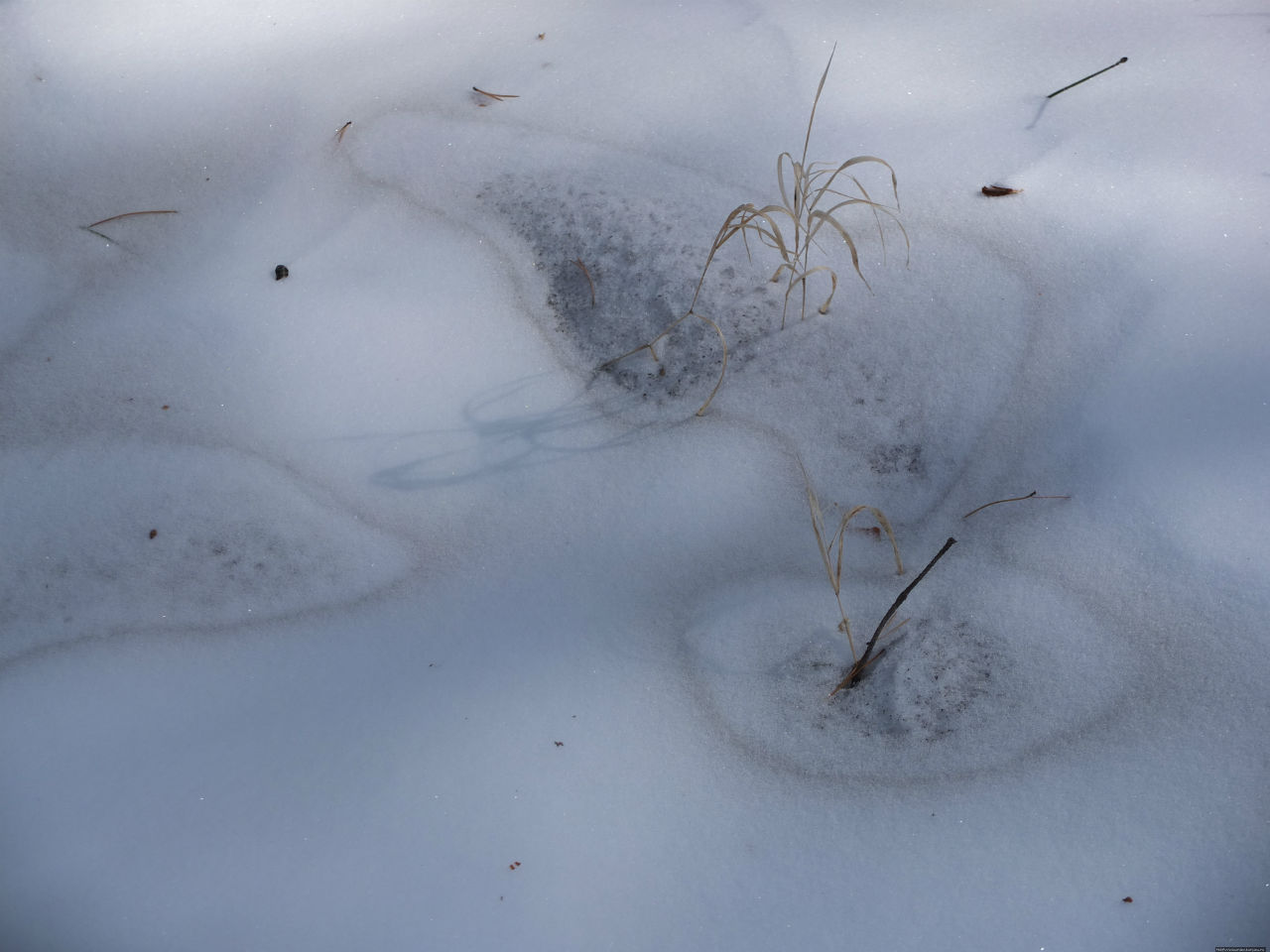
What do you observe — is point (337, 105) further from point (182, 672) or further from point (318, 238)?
point (182, 672)

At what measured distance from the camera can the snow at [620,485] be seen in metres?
0.67

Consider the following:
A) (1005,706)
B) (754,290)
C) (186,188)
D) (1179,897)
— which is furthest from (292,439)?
(1179,897)

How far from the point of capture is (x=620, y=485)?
820mm

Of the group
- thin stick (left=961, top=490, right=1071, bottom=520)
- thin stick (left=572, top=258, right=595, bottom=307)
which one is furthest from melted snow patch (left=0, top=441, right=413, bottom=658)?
thin stick (left=961, top=490, right=1071, bottom=520)

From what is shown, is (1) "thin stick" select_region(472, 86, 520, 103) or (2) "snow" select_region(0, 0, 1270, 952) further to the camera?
(1) "thin stick" select_region(472, 86, 520, 103)

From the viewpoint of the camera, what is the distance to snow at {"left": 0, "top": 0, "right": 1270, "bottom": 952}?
2.21 feet

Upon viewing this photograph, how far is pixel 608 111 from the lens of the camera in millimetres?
1030

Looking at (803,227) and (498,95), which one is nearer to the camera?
(803,227)

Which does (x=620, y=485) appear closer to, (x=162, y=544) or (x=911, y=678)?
(x=911, y=678)

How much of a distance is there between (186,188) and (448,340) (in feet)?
1.37

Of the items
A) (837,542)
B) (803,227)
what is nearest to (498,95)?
(803,227)

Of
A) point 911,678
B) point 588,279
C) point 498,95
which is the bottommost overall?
point 911,678

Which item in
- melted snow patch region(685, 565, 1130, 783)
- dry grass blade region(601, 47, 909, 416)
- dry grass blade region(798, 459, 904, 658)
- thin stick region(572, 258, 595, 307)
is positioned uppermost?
dry grass blade region(601, 47, 909, 416)

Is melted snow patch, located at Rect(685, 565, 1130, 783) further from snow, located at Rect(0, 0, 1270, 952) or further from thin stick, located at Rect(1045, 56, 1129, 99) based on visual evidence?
thin stick, located at Rect(1045, 56, 1129, 99)
